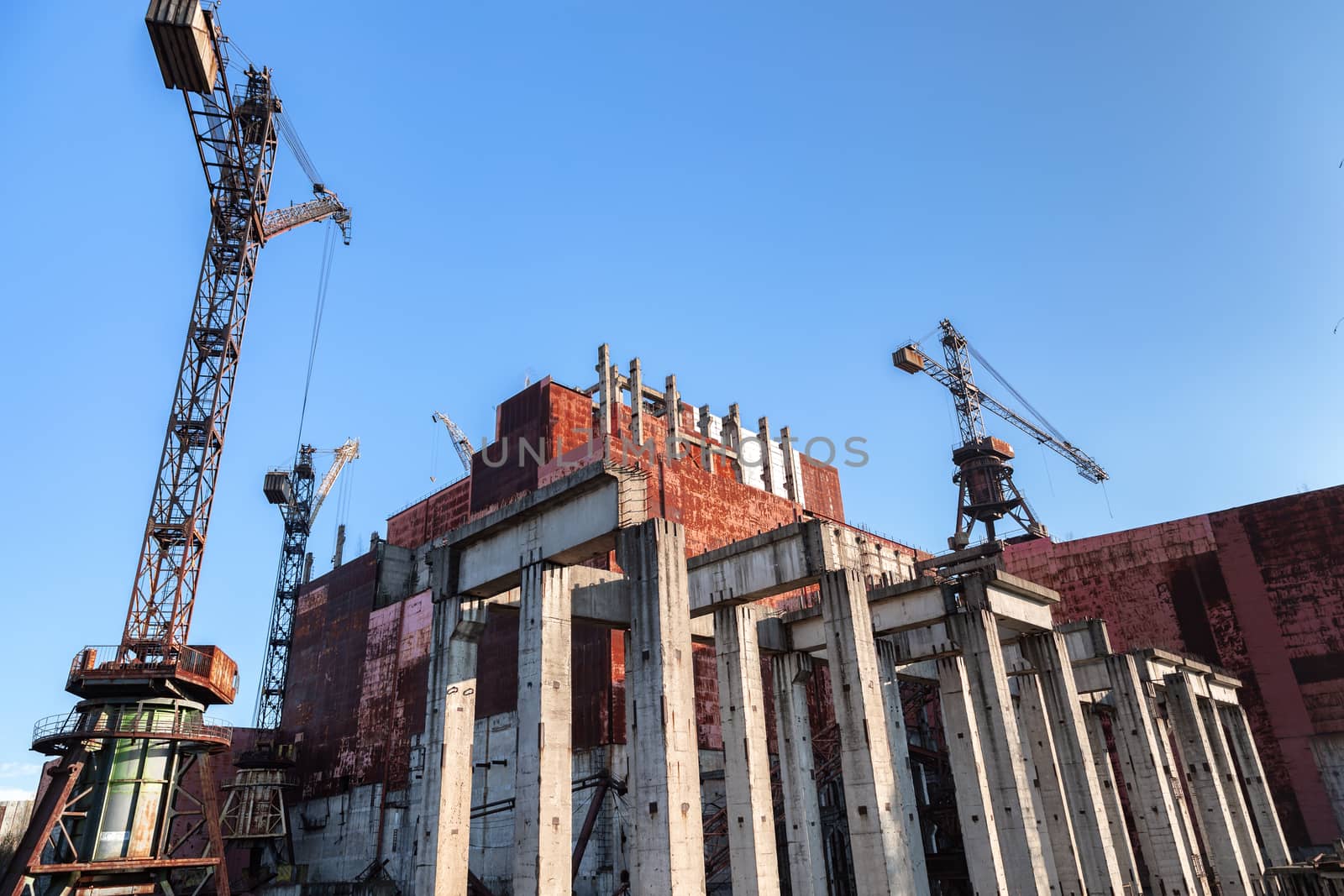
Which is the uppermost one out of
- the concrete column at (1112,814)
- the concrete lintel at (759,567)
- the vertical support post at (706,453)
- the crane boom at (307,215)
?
the crane boom at (307,215)

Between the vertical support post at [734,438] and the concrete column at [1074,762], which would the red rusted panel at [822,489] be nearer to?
the vertical support post at [734,438]

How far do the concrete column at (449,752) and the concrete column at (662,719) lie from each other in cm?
624

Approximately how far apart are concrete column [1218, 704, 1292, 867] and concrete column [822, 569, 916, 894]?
90.0 ft

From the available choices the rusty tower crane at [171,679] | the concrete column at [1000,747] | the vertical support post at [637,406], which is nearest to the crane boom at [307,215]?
the rusty tower crane at [171,679]

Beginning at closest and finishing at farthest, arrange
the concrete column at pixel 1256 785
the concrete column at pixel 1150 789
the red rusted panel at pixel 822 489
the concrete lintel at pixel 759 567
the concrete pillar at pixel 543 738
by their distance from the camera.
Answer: the concrete pillar at pixel 543 738
the concrete lintel at pixel 759 567
the concrete column at pixel 1150 789
the concrete column at pixel 1256 785
the red rusted panel at pixel 822 489

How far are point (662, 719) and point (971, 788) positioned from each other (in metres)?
14.1

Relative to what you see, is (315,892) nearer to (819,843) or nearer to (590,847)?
(590,847)

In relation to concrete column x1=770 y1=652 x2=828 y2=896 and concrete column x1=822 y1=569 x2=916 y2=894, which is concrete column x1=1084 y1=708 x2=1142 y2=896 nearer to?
concrete column x1=770 y1=652 x2=828 y2=896

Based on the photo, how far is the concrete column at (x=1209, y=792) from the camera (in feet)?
121

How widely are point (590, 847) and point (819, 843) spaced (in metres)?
17.0

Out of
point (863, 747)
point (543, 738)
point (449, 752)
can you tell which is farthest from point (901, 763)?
point (449, 752)

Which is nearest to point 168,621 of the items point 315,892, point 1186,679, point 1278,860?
point 315,892

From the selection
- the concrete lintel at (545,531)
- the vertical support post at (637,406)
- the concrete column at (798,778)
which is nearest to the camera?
the concrete lintel at (545,531)

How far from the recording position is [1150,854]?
3556 cm
